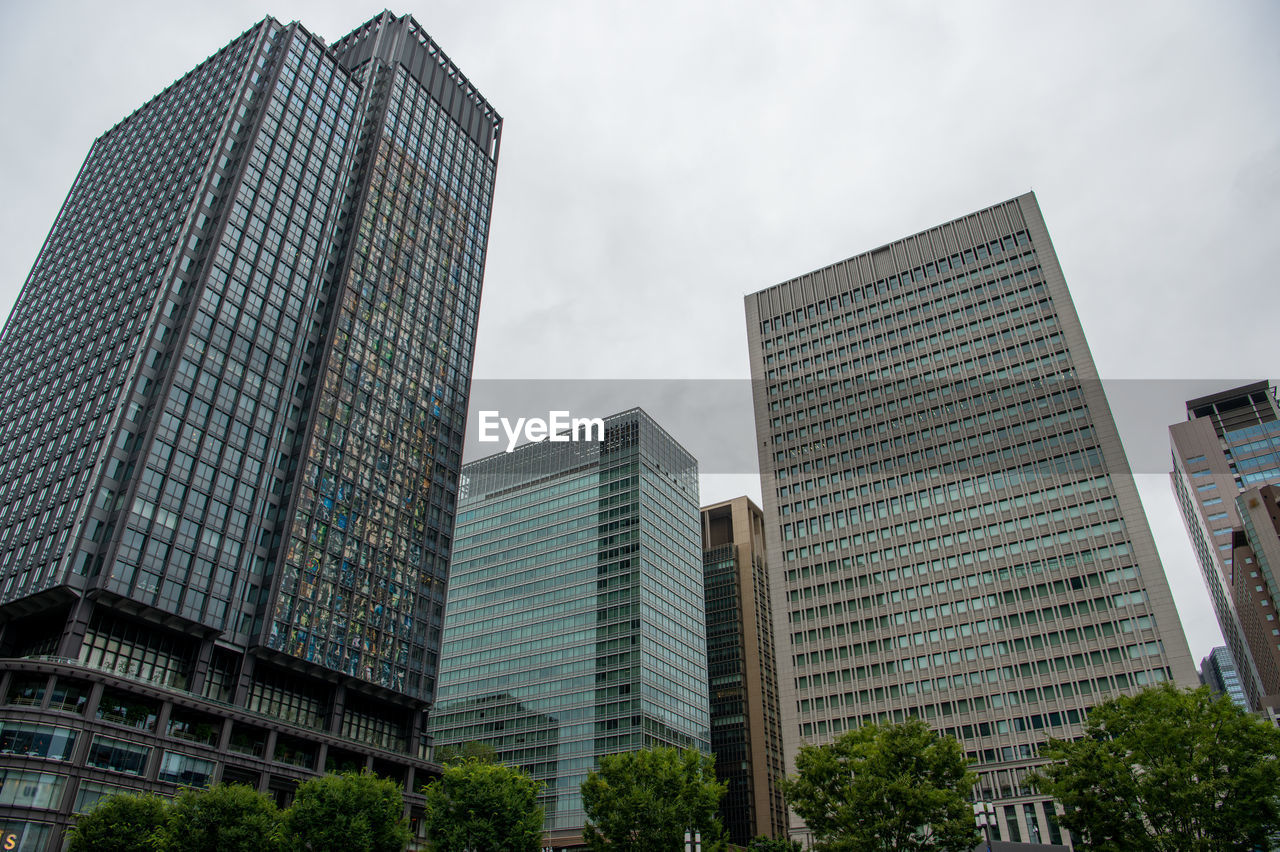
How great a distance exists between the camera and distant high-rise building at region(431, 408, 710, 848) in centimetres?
13038

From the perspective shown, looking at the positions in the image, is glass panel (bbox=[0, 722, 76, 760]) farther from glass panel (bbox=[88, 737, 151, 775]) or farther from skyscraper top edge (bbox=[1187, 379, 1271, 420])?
skyscraper top edge (bbox=[1187, 379, 1271, 420])

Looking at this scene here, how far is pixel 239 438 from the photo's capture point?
3509 inches

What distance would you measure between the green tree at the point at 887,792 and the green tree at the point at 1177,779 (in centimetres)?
655

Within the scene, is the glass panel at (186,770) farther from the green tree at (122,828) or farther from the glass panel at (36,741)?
the green tree at (122,828)

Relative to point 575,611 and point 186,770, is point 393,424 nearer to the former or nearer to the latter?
point 186,770

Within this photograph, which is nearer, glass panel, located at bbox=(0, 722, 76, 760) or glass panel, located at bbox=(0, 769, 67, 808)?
glass panel, located at bbox=(0, 769, 67, 808)

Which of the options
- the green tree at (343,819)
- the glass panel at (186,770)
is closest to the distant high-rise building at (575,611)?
the glass panel at (186,770)

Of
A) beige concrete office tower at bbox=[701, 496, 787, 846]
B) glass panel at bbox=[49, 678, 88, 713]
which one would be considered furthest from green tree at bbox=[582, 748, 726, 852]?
beige concrete office tower at bbox=[701, 496, 787, 846]

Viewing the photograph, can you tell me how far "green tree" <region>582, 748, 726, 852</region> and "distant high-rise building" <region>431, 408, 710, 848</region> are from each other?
69.2 metres

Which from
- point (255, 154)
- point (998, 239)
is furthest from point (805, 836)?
point (255, 154)

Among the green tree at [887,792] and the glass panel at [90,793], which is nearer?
the green tree at [887,792]

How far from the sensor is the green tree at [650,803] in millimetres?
55312

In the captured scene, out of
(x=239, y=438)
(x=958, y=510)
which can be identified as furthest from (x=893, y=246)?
(x=239, y=438)

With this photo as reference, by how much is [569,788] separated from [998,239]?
97.8 m
